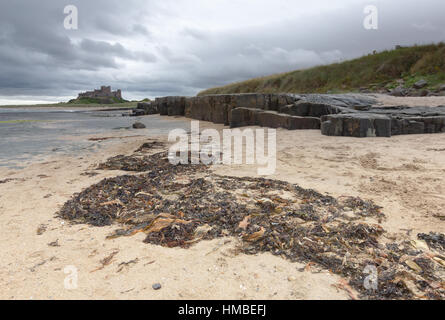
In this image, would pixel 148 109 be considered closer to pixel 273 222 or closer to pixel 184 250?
pixel 273 222

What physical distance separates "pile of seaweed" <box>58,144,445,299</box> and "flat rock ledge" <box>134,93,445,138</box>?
153 inches

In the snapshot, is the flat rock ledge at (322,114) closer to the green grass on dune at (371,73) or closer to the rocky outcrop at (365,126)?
the rocky outcrop at (365,126)

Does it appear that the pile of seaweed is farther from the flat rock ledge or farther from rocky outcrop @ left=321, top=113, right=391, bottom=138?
the flat rock ledge

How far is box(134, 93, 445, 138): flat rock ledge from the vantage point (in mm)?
6297

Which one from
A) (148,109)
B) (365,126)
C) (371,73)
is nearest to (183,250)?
(365,126)

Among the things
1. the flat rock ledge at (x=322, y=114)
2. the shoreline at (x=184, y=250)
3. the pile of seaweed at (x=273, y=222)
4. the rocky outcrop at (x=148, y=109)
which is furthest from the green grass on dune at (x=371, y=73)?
the pile of seaweed at (x=273, y=222)

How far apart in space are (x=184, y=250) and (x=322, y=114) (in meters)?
7.20

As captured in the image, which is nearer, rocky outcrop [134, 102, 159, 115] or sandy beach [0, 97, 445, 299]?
sandy beach [0, 97, 445, 299]

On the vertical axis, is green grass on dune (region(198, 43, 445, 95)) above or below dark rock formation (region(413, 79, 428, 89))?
above

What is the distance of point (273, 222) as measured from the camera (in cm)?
231

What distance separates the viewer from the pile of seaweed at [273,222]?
1.70 meters

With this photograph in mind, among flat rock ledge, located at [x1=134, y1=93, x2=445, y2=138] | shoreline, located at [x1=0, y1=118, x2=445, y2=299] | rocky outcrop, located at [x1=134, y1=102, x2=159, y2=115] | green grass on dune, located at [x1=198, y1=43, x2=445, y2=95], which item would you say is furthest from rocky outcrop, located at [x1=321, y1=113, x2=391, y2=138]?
rocky outcrop, located at [x1=134, y1=102, x2=159, y2=115]
